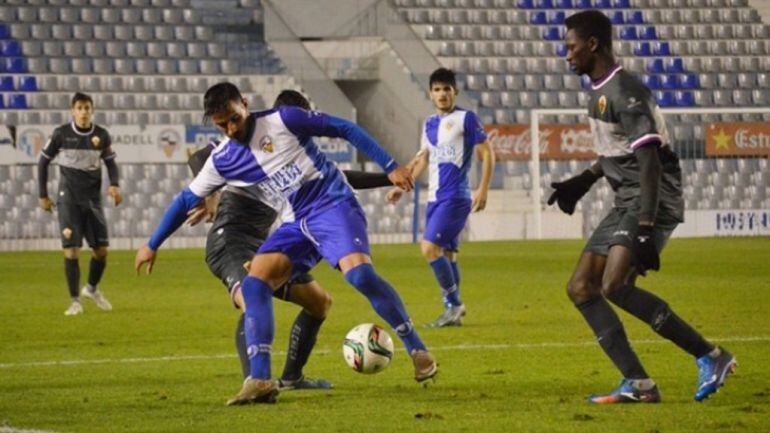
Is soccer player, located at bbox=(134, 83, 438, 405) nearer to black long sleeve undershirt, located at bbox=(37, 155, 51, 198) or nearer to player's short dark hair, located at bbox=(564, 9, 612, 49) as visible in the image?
player's short dark hair, located at bbox=(564, 9, 612, 49)

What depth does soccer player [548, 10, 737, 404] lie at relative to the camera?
26.7 feet

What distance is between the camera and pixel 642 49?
39562 mm

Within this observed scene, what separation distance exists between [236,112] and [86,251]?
78.1 ft

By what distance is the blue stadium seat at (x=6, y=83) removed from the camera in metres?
34.3

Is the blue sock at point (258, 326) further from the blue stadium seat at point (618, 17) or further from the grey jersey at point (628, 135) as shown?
the blue stadium seat at point (618, 17)

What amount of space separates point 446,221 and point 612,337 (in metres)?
6.65

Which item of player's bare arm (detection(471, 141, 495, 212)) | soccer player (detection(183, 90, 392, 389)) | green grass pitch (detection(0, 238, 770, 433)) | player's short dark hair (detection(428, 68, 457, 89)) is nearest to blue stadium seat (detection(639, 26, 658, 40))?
green grass pitch (detection(0, 238, 770, 433))

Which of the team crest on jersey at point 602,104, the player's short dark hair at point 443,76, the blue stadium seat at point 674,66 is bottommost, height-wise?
the blue stadium seat at point 674,66

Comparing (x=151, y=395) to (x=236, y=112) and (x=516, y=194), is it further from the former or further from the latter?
(x=516, y=194)

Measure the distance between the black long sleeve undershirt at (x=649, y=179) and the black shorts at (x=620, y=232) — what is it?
0.61 ft

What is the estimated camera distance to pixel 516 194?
35875mm

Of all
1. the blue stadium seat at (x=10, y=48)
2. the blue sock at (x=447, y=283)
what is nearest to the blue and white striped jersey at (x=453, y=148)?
the blue sock at (x=447, y=283)

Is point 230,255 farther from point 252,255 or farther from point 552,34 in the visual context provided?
point 552,34

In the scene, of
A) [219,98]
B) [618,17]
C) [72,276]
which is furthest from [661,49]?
[219,98]
